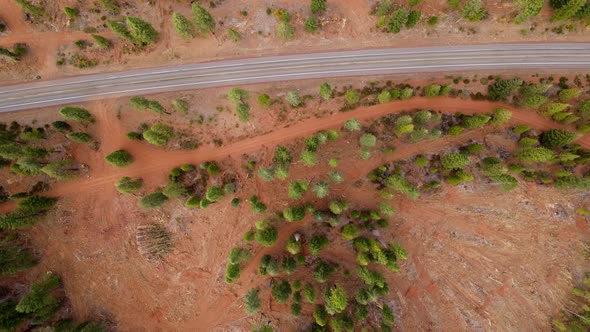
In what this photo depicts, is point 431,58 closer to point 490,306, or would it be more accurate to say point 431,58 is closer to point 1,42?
point 490,306

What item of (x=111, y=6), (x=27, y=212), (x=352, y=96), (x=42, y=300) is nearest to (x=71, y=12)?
(x=111, y=6)

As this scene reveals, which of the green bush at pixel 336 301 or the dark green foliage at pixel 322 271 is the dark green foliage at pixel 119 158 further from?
the green bush at pixel 336 301

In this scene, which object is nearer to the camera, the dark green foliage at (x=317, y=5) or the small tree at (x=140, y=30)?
the small tree at (x=140, y=30)

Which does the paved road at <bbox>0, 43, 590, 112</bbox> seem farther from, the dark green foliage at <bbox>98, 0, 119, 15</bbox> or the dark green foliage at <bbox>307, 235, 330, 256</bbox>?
the dark green foliage at <bbox>307, 235, 330, 256</bbox>

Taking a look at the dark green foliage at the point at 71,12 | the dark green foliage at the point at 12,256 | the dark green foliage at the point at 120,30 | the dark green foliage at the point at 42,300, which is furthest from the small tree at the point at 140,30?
the dark green foliage at the point at 42,300

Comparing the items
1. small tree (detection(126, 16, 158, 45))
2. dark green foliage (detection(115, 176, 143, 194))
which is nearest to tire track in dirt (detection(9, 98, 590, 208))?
dark green foliage (detection(115, 176, 143, 194))

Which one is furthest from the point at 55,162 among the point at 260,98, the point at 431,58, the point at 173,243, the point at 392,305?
the point at 431,58

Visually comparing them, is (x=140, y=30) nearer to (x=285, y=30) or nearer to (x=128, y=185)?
(x=285, y=30)
